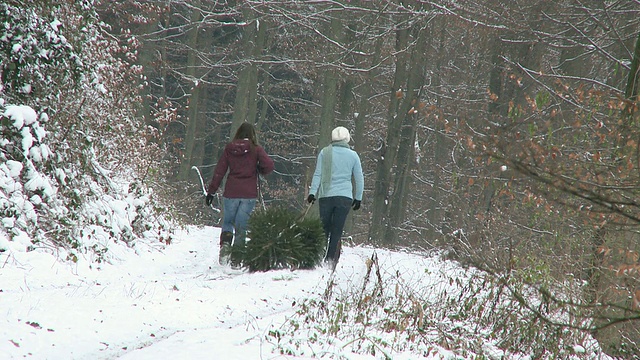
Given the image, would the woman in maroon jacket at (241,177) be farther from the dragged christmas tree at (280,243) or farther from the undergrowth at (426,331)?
the undergrowth at (426,331)

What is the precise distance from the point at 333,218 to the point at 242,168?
161 cm

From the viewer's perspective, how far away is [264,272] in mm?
9219

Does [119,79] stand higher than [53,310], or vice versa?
[119,79]

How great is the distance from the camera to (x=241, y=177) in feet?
34.0

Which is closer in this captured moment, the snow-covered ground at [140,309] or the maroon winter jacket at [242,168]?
the snow-covered ground at [140,309]

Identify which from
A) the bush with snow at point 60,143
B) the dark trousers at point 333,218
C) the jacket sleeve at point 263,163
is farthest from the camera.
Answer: the jacket sleeve at point 263,163

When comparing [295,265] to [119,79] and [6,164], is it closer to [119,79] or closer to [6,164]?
[6,164]

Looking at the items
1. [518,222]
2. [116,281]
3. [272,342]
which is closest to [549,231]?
[518,222]

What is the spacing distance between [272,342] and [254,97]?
20067 millimetres

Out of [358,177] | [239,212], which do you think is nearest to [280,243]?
[239,212]

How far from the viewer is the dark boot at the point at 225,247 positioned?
9.84 metres

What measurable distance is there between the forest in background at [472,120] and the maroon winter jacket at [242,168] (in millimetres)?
2211

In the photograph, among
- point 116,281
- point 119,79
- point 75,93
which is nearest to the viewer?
point 116,281

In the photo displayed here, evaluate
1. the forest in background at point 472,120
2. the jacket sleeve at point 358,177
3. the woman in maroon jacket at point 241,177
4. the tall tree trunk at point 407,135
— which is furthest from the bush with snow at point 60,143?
the tall tree trunk at point 407,135
